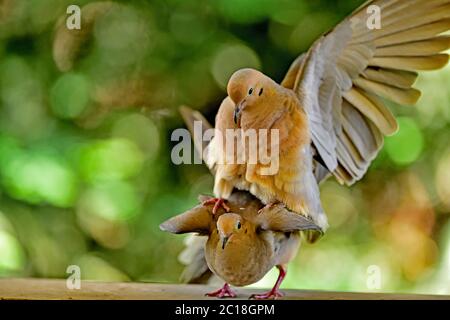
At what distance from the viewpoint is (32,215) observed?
3.02 ft

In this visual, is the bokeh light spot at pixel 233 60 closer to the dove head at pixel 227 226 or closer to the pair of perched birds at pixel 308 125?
the pair of perched birds at pixel 308 125

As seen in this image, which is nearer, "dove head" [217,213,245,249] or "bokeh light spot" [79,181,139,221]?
"dove head" [217,213,245,249]

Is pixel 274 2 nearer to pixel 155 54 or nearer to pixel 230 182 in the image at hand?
pixel 155 54

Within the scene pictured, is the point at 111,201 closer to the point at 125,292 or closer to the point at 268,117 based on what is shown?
the point at 125,292

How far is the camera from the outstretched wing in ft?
2.53

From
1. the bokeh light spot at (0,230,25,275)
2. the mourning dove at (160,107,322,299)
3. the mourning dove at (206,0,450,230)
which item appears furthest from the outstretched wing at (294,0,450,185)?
the bokeh light spot at (0,230,25,275)

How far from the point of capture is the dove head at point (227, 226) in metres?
0.69

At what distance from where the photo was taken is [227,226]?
27.3 inches

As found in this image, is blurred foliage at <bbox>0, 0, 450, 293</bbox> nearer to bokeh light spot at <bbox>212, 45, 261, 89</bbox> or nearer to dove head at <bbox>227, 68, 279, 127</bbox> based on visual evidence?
bokeh light spot at <bbox>212, 45, 261, 89</bbox>

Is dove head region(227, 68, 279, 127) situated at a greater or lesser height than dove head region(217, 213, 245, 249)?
greater

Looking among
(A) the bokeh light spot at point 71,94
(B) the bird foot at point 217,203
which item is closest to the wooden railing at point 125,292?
(B) the bird foot at point 217,203

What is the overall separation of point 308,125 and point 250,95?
0.30ft

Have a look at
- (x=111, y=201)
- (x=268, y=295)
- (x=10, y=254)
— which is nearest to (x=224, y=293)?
(x=268, y=295)

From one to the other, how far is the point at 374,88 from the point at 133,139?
323 millimetres
